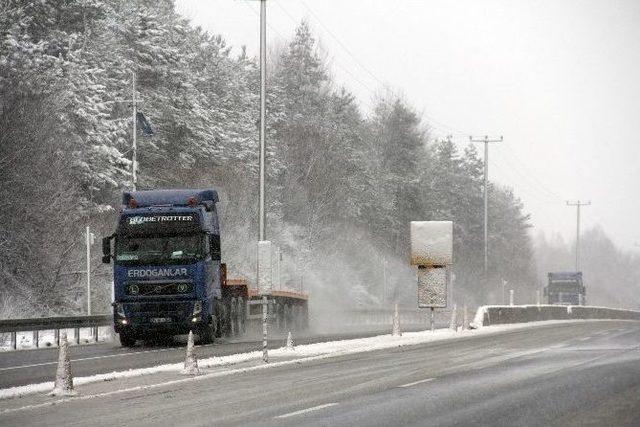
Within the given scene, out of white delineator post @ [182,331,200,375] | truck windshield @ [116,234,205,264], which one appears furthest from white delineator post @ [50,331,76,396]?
truck windshield @ [116,234,205,264]

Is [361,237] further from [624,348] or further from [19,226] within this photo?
[624,348]

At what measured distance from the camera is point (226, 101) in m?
80.4

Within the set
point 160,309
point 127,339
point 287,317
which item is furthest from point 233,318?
point 287,317

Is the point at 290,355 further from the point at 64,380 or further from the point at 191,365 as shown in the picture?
the point at 64,380

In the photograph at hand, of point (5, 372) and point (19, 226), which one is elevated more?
point (19, 226)

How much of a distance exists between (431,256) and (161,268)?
11256 mm

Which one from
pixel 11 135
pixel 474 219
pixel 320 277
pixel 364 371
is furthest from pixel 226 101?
pixel 364 371

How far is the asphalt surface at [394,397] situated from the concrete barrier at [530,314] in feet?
70.9

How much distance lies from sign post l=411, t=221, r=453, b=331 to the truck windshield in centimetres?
1014

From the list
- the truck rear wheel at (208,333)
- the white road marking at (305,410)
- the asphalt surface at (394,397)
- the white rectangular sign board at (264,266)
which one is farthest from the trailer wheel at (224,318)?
the white road marking at (305,410)

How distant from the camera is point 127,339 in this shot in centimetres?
3080

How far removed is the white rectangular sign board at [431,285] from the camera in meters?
37.8

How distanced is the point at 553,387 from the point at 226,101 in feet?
215

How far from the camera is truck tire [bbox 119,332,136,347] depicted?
30594 mm
